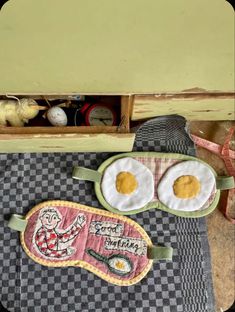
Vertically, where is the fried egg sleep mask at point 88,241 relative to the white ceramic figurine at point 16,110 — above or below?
below

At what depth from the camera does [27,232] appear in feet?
3.19

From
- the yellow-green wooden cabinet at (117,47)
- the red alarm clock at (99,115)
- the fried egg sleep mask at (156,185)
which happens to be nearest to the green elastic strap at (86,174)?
the fried egg sleep mask at (156,185)

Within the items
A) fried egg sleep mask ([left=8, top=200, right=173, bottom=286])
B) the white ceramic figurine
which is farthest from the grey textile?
the white ceramic figurine

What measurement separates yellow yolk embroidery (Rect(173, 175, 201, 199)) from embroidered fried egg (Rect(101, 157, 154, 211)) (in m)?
0.06

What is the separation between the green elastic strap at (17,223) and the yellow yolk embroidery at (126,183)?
219 mm

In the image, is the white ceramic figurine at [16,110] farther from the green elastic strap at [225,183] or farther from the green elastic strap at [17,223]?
the green elastic strap at [225,183]

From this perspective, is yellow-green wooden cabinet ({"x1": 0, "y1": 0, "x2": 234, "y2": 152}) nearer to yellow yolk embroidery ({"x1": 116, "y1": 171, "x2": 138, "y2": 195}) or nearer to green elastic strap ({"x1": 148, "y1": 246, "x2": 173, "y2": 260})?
yellow yolk embroidery ({"x1": 116, "y1": 171, "x2": 138, "y2": 195})

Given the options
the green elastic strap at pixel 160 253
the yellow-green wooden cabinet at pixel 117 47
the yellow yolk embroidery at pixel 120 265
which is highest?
the yellow-green wooden cabinet at pixel 117 47

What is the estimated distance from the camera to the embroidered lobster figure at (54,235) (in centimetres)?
96

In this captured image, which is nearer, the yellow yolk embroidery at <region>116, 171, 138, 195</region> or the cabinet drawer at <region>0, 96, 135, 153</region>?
the cabinet drawer at <region>0, 96, 135, 153</region>

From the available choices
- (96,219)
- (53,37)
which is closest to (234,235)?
(96,219)

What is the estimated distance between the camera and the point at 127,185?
0.98 m

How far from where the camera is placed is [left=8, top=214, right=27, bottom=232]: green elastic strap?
953 mm

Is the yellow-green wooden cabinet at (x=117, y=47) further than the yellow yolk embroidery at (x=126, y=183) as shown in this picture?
No
